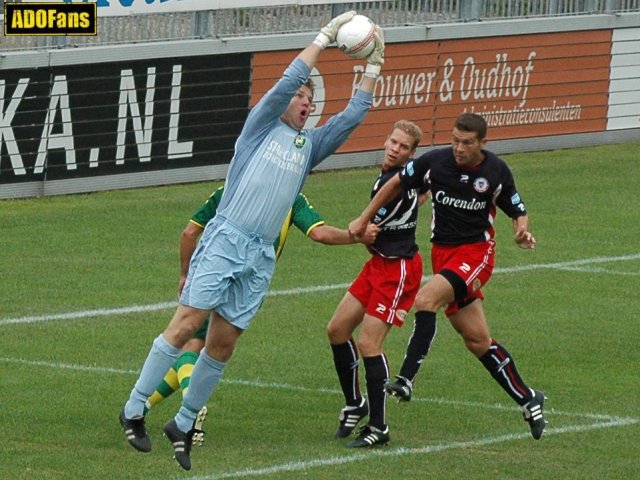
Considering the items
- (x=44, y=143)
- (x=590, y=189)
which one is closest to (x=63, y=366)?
(x=44, y=143)

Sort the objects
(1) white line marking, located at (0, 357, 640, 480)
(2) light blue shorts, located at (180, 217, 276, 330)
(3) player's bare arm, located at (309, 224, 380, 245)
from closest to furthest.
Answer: (2) light blue shorts, located at (180, 217, 276, 330)
(1) white line marking, located at (0, 357, 640, 480)
(3) player's bare arm, located at (309, 224, 380, 245)

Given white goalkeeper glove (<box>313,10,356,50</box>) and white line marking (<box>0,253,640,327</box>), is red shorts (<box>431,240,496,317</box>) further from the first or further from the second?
white line marking (<box>0,253,640,327</box>)

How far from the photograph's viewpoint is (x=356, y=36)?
930 centimetres

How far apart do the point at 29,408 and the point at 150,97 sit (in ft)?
33.9

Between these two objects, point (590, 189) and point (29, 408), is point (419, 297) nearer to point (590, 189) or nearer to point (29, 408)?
point (29, 408)

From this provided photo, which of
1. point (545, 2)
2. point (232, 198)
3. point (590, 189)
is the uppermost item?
point (232, 198)

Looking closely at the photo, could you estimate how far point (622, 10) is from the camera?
1035 inches

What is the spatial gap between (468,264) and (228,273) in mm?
1944

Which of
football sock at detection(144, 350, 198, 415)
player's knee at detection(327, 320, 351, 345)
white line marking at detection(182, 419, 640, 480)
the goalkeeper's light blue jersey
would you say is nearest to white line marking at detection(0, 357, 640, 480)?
white line marking at detection(182, 419, 640, 480)

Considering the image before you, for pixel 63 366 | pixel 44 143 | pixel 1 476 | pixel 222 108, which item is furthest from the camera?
pixel 222 108

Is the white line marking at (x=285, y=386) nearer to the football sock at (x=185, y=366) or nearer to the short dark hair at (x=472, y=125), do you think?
the football sock at (x=185, y=366)

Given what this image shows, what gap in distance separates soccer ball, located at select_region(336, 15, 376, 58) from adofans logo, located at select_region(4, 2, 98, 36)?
1020cm

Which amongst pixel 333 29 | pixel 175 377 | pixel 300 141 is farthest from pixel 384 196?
→ pixel 175 377

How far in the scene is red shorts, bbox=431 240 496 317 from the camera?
1041 centimetres
